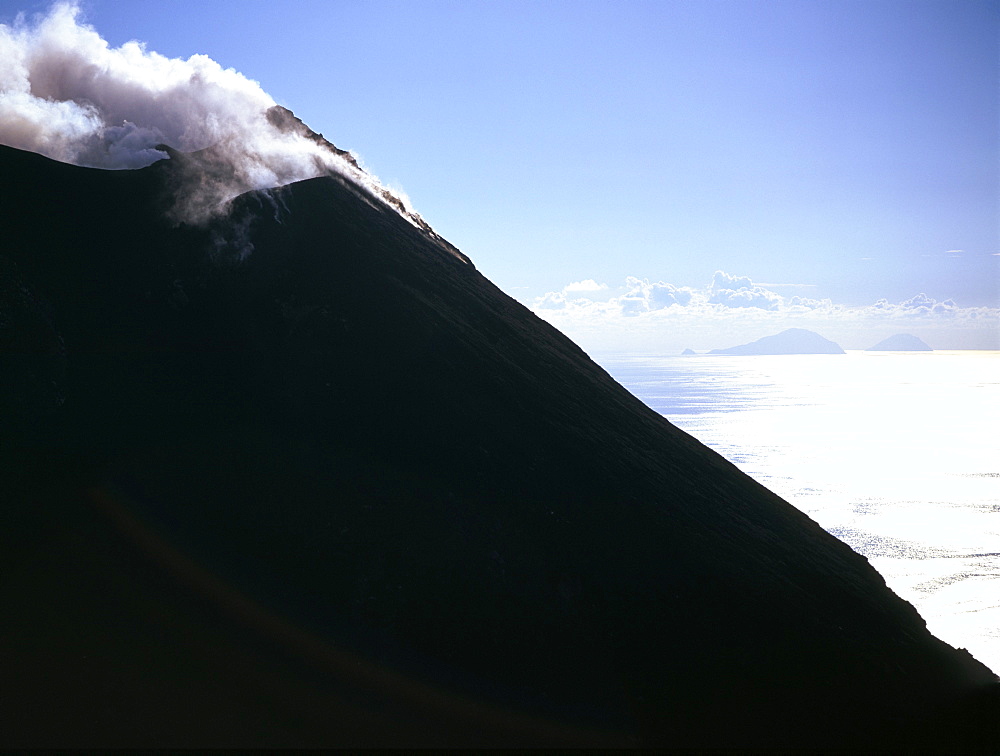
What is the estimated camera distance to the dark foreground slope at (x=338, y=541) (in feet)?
92.6

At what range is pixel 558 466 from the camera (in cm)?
4428

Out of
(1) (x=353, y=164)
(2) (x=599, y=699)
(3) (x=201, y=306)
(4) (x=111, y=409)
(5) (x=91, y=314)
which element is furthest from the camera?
(1) (x=353, y=164)

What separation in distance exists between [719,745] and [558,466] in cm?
1817

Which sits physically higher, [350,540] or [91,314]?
[91,314]

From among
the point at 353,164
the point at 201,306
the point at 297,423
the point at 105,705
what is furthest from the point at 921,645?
the point at 353,164

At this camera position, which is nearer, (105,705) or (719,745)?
(105,705)

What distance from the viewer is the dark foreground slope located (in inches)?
1111

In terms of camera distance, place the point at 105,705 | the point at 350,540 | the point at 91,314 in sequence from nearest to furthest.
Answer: the point at 105,705 < the point at 350,540 < the point at 91,314

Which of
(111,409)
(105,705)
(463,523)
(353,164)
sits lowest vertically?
(105,705)

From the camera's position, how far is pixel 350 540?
112ft

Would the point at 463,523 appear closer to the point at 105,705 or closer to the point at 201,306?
the point at 105,705

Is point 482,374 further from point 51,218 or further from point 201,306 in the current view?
point 51,218

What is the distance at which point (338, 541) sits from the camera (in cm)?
3391

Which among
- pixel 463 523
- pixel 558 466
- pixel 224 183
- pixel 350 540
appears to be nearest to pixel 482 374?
pixel 558 466
